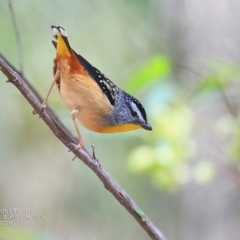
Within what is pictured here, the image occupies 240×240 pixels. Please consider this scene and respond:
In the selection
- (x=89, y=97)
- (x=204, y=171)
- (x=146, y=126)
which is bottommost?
(x=204, y=171)

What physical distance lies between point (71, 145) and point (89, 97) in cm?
36

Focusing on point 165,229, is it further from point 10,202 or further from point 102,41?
point 102,41

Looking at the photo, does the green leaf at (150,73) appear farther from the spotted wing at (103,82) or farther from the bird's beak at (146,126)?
the bird's beak at (146,126)

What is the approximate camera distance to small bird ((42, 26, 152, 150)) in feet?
5.39

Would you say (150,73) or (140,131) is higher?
(150,73)

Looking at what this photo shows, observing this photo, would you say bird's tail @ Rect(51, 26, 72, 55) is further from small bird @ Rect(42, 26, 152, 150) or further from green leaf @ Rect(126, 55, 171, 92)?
green leaf @ Rect(126, 55, 171, 92)

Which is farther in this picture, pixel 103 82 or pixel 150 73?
pixel 150 73

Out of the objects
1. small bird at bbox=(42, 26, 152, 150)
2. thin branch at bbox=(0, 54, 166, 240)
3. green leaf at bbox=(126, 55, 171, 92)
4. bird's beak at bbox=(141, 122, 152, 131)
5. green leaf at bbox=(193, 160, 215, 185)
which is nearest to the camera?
thin branch at bbox=(0, 54, 166, 240)

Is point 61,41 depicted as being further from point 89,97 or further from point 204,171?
point 204,171

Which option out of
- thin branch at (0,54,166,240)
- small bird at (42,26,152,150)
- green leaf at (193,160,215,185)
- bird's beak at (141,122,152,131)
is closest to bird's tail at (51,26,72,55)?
small bird at (42,26,152,150)

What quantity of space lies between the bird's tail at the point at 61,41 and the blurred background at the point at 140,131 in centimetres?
53

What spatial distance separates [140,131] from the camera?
2.63 meters

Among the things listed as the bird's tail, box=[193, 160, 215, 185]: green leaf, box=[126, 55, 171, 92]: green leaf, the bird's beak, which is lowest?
box=[193, 160, 215, 185]: green leaf

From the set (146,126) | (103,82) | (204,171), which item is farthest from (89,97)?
(204,171)
